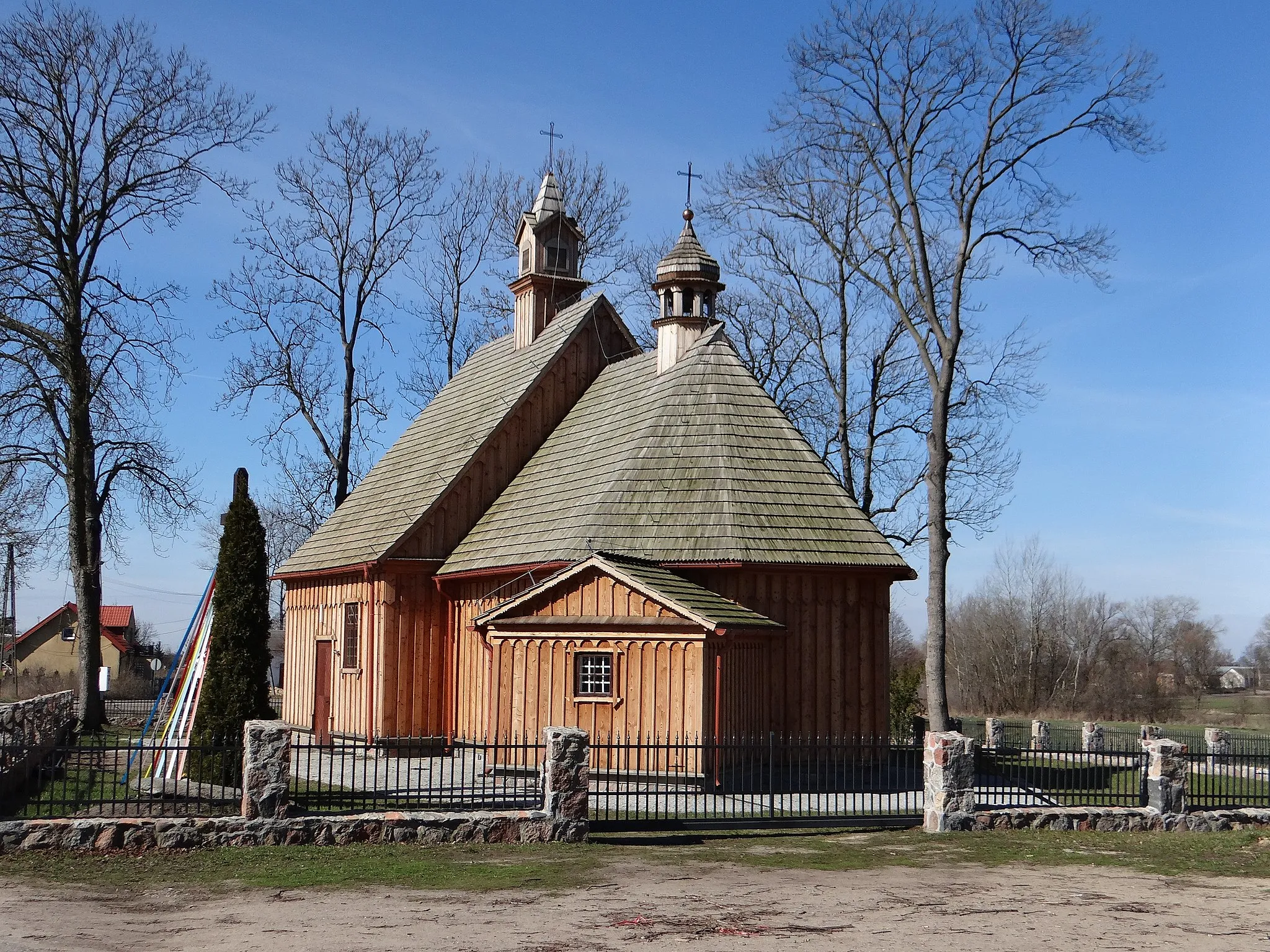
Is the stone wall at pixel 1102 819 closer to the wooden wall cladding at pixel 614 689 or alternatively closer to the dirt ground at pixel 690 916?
the dirt ground at pixel 690 916

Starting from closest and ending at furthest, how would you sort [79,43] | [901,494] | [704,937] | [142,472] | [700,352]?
[704,937]
[700,352]
[79,43]
[142,472]
[901,494]

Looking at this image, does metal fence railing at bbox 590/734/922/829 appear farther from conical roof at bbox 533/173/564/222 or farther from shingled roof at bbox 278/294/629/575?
conical roof at bbox 533/173/564/222

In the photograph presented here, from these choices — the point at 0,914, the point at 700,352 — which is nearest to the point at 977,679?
the point at 700,352

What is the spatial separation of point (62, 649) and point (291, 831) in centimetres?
6339

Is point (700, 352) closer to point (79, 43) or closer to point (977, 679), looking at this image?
point (79, 43)

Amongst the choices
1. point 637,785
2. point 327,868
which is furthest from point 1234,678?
point 327,868

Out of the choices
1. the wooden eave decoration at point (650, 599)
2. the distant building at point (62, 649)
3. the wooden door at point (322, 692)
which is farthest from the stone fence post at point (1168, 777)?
the distant building at point (62, 649)

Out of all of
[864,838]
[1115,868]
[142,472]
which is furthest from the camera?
[142,472]

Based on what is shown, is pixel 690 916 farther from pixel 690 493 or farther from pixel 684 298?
pixel 684 298

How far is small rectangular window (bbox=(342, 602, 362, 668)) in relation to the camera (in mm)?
27141

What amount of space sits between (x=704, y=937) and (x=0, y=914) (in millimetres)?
5898

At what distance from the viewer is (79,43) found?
91.5 ft

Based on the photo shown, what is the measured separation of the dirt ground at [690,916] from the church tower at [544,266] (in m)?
20.6

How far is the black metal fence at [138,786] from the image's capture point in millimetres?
14289
